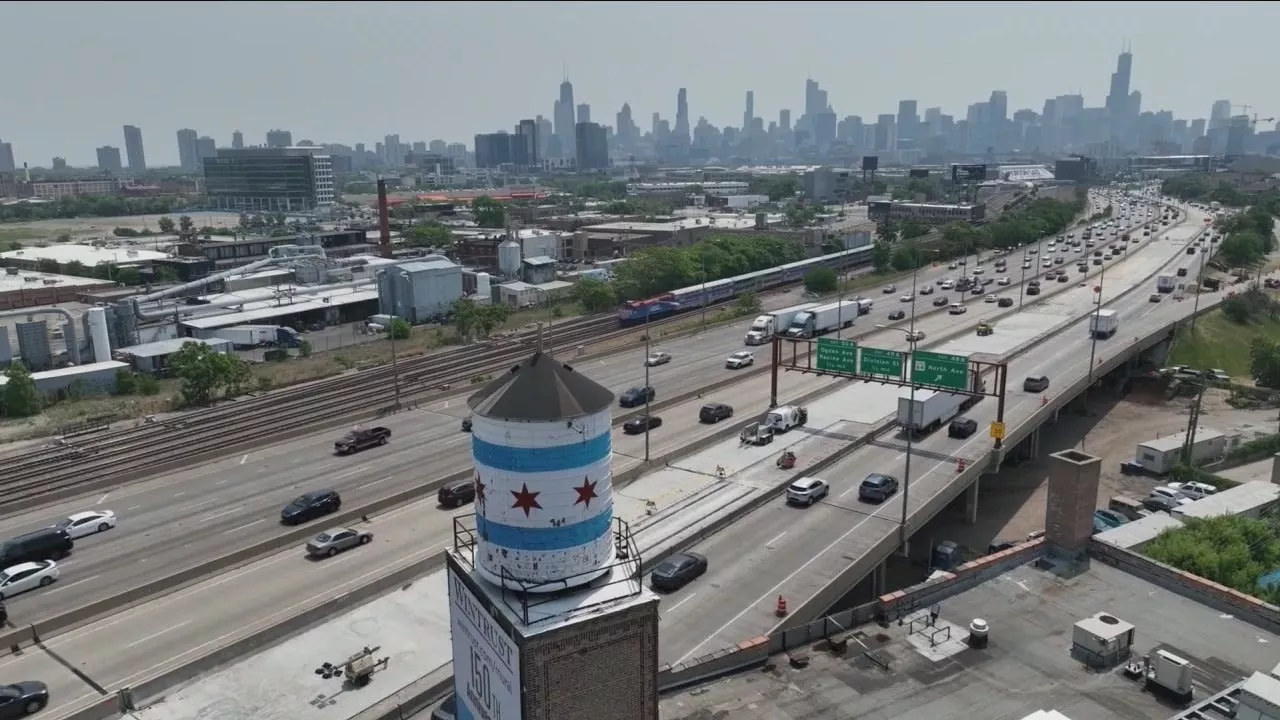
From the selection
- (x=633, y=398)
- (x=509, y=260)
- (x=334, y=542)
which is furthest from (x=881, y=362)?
(x=509, y=260)

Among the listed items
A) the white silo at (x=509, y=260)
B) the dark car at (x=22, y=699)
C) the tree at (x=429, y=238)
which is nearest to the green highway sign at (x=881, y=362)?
the dark car at (x=22, y=699)

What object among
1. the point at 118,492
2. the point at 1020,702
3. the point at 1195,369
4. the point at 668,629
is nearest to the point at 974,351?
the point at 1195,369

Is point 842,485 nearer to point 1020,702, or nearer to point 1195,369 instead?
point 1020,702

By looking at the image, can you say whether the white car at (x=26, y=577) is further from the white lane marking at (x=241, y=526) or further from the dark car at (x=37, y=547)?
the white lane marking at (x=241, y=526)

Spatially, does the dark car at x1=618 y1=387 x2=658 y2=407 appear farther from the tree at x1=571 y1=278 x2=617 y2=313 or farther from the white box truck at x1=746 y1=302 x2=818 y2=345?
the tree at x1=571 y1=278 x2=617 y2=313

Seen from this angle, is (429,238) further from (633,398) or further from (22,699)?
(22,699)

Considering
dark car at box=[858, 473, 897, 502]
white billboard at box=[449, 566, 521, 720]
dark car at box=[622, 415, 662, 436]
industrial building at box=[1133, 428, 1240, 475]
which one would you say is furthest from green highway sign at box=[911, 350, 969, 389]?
white billboard at box=[449, 566, 521, 720]
